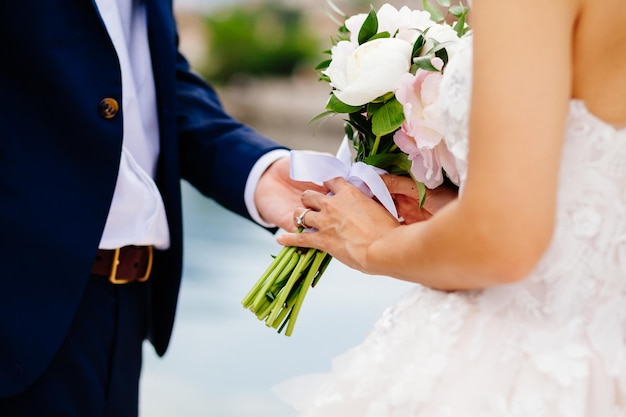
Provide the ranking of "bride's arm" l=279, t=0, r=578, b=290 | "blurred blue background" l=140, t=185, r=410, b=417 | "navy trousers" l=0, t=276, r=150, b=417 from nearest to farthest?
"bride's arm" l=279, t=0, r=578, b=290 < "navy trousers" l=0, t=276, r=150, b=417 < "blurred blue background" l=140, t=185, r=410, b=417

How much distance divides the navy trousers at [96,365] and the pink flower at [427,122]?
29.8 inches

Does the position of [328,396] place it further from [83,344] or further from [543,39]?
[83,344]

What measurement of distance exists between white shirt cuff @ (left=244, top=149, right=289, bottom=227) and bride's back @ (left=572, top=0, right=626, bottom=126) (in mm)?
926

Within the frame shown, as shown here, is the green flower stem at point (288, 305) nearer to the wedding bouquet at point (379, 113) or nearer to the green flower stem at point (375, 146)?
the wedding bouquet at point (379, 113)

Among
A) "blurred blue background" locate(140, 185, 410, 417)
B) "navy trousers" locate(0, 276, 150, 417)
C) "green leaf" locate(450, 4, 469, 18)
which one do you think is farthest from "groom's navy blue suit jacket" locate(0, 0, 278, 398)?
"blurred blue background" locate(140, 185, 410, 417)

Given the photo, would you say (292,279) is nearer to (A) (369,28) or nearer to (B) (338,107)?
(B) (338,107)

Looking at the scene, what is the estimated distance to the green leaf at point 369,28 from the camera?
1391 mm

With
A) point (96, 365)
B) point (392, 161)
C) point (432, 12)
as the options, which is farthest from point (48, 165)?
point (432, 12)

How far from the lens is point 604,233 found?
1.07 meters

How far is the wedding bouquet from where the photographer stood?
49.9 inches

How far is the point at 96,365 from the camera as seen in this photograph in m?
1.68

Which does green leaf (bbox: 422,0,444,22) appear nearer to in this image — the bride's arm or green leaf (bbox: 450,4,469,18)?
green leaf (bbox: 450,4,469,18)

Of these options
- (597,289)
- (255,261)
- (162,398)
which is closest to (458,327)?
(597,289)

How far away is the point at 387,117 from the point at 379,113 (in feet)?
0.08
